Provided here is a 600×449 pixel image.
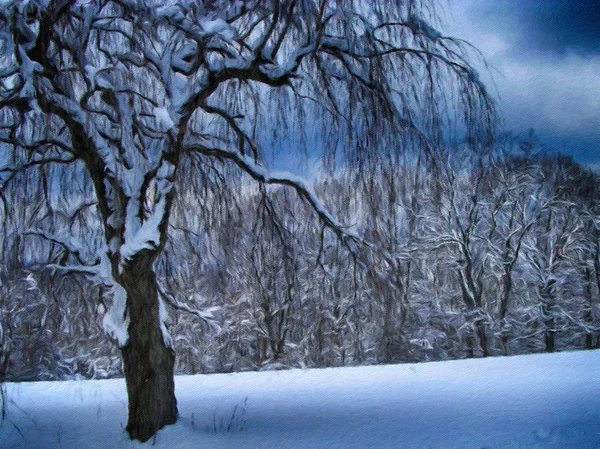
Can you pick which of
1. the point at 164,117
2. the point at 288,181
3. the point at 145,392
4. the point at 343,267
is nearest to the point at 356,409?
the point at 343,267

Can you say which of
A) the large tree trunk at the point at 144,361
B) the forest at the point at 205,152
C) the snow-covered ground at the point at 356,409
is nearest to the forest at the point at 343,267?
the forest at the point at 205,152

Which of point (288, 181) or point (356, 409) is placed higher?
point (288, 181)

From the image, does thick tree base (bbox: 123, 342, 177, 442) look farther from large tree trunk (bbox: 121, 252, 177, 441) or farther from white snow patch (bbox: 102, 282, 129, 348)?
white snow patch (bbox: 102, 282, 129, 348)

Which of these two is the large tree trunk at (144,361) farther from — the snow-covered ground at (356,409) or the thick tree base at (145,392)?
the snow-covered ground at (356,409)

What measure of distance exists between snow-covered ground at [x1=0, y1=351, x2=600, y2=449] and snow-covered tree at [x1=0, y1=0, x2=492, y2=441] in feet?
2.35

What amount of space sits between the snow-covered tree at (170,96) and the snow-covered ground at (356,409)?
72 centimetres

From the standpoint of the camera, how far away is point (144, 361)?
489 centimetres

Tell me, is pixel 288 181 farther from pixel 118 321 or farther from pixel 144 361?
pixel 144 361

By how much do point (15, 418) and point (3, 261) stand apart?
2.26 m

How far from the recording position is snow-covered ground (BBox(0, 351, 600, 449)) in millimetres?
4703

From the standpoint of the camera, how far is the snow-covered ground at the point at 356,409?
470cm

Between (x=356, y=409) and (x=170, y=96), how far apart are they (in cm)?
354

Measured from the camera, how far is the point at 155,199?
479cm

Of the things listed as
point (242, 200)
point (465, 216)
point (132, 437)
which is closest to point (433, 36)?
point (242, 200)
